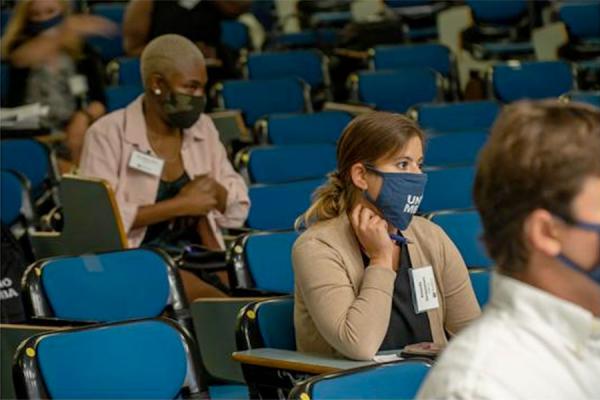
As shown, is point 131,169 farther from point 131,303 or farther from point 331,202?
point 331,202

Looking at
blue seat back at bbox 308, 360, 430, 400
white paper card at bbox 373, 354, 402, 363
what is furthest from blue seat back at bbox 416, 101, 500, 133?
blue seat back at bbox 308, 360, 430, 400

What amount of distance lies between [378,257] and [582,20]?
747 centimetres

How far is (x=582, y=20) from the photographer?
10711 mm

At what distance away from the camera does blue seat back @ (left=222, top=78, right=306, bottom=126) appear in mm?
8219

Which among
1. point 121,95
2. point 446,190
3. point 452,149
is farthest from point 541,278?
point 121,95

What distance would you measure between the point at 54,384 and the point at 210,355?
1.32 m

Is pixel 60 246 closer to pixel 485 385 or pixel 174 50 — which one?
pixel 174 50

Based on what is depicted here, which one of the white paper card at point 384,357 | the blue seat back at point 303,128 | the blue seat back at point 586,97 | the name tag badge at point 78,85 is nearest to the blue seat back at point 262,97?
the name tag badge at point 78,85

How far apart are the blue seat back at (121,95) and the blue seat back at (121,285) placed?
338 centimetres

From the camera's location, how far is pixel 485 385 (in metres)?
1.79

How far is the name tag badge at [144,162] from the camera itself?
216 inches

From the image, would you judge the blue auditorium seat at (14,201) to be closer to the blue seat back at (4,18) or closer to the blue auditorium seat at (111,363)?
the blue auditorium seat at (111,363)

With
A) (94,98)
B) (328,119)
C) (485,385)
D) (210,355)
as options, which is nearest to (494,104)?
(328,119)

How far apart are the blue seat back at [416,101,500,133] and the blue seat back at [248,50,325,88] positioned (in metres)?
1.96
